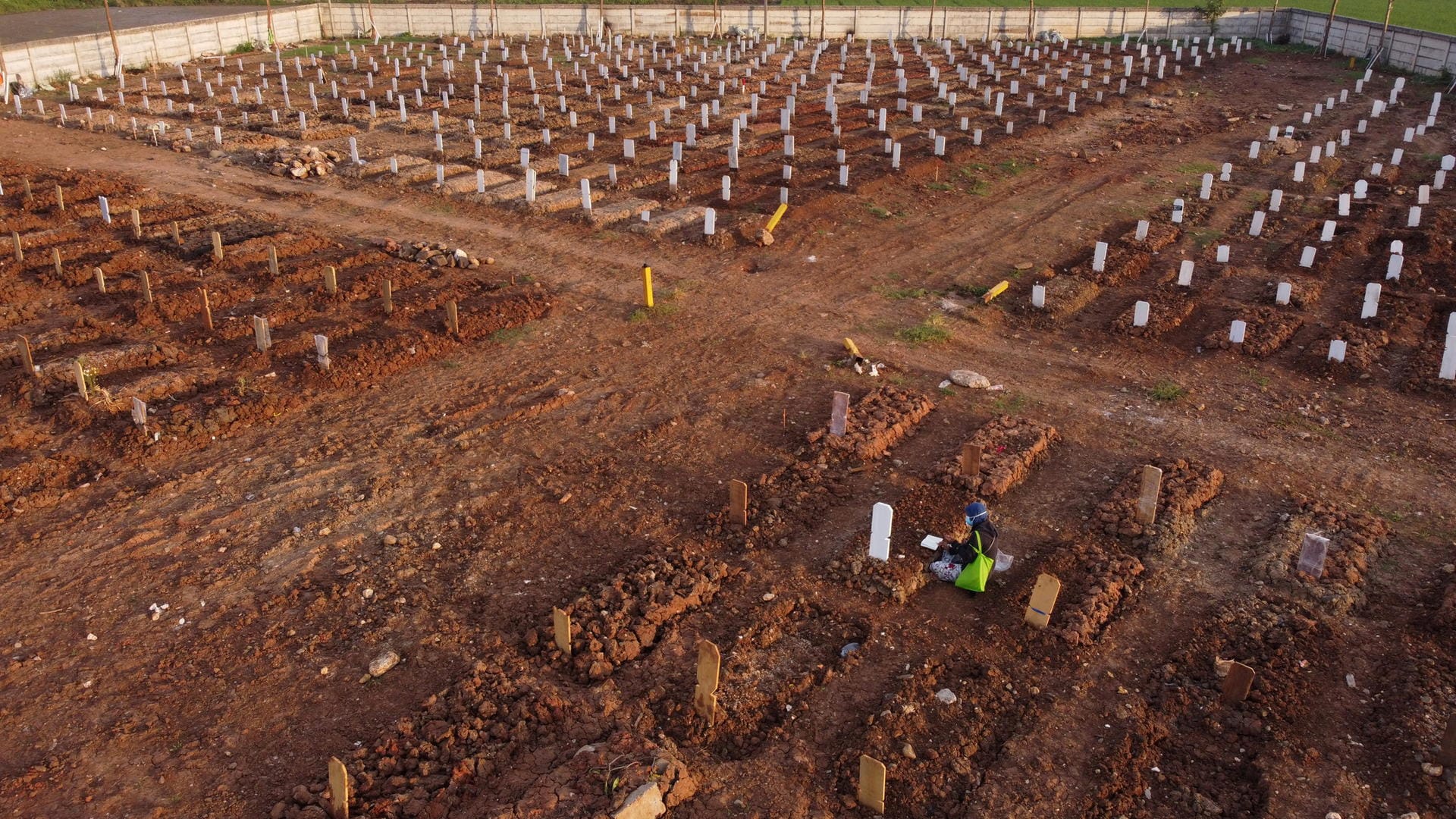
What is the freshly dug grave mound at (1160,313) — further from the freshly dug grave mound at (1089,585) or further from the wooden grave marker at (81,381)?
the wooden grave marker at (81,381)

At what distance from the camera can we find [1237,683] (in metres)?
8.16

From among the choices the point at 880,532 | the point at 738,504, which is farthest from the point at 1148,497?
the point at 738,504

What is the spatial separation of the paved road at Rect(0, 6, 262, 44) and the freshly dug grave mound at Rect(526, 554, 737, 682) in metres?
43.1

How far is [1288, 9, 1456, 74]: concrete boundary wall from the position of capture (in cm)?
3906

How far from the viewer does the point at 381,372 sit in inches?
558

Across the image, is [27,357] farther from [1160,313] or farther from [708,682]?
[1160,313]

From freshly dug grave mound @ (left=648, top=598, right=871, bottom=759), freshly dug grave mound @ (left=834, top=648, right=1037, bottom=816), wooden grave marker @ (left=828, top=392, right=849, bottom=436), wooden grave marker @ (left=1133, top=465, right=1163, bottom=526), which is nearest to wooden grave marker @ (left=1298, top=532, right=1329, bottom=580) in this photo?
wooden grave marker @ (left=1133, top=465, right=1163, bottom=526)

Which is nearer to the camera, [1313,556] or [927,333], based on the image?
[1313,556]

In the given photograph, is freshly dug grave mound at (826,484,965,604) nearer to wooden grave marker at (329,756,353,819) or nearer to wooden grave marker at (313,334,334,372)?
wooden grave marker at (329,756,353,819)

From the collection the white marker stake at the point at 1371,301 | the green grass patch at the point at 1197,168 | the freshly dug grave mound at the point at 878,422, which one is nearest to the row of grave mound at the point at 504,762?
the freshly dug grave mound at the point at 878,422

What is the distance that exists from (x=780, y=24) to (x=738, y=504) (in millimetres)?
45864

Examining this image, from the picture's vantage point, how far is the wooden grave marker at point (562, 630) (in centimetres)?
869

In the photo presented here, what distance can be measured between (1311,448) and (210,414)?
13589 mm

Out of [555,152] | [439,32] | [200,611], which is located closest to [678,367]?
[200,611]
